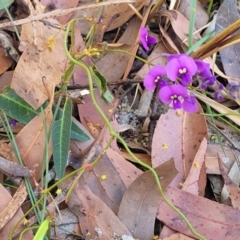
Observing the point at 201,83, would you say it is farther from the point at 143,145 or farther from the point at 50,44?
the point at 50,44

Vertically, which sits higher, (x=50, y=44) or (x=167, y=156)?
(x=50, y=44)

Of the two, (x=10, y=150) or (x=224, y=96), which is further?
(x=224, y=96)

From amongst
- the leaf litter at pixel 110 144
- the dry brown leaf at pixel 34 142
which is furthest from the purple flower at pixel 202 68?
the dry brown leaf at pixel 34 142

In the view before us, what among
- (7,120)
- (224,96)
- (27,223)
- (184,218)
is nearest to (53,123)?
(7,120)

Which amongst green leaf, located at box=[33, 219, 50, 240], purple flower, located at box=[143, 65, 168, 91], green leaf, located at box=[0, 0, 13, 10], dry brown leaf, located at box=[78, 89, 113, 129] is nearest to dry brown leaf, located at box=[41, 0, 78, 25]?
green leaf, located at box=[0, 0, 13, 10]

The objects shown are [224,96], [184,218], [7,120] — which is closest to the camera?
[184,218]

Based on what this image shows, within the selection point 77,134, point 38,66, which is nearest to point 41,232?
point 77,134


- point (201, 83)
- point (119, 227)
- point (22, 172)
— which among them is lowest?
point (119, 227)

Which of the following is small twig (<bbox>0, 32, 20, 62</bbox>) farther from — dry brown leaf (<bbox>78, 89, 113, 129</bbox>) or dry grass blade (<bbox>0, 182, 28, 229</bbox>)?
dry grass blade (<bbox>0, 182, 28, 229</bbox>)
